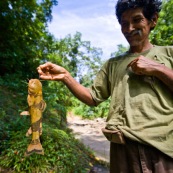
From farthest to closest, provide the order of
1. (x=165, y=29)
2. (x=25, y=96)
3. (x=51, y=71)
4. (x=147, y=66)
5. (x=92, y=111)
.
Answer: (x=92, y=111) → (x=165, y=29) → (x=25, y=96) → (x=51, y=71) → (x=147, y=66)

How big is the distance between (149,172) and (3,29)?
7728 mm

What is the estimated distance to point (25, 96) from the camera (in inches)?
254

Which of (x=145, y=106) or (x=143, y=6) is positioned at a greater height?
(x=143, y=6)

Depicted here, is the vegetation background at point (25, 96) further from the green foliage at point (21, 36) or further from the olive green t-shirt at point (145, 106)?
the olive green t-shirt at point (145, 106)

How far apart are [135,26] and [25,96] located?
5.41m

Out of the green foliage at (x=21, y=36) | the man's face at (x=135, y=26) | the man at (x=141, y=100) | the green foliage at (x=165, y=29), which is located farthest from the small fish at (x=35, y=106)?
the green foliage at (x=165, y=29)

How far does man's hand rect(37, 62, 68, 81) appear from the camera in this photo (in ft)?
5.41

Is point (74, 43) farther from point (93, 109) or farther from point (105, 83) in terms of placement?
point (105, 83)

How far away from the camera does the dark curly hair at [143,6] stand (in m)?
1.44

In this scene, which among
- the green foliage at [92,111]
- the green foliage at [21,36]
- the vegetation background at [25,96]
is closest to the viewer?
the vegetation background at [25,96]

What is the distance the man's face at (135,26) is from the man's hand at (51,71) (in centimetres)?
51

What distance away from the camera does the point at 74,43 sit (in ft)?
70.2

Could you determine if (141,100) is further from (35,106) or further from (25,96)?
(25,96)

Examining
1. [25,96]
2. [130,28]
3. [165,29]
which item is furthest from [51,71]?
[165,29]
